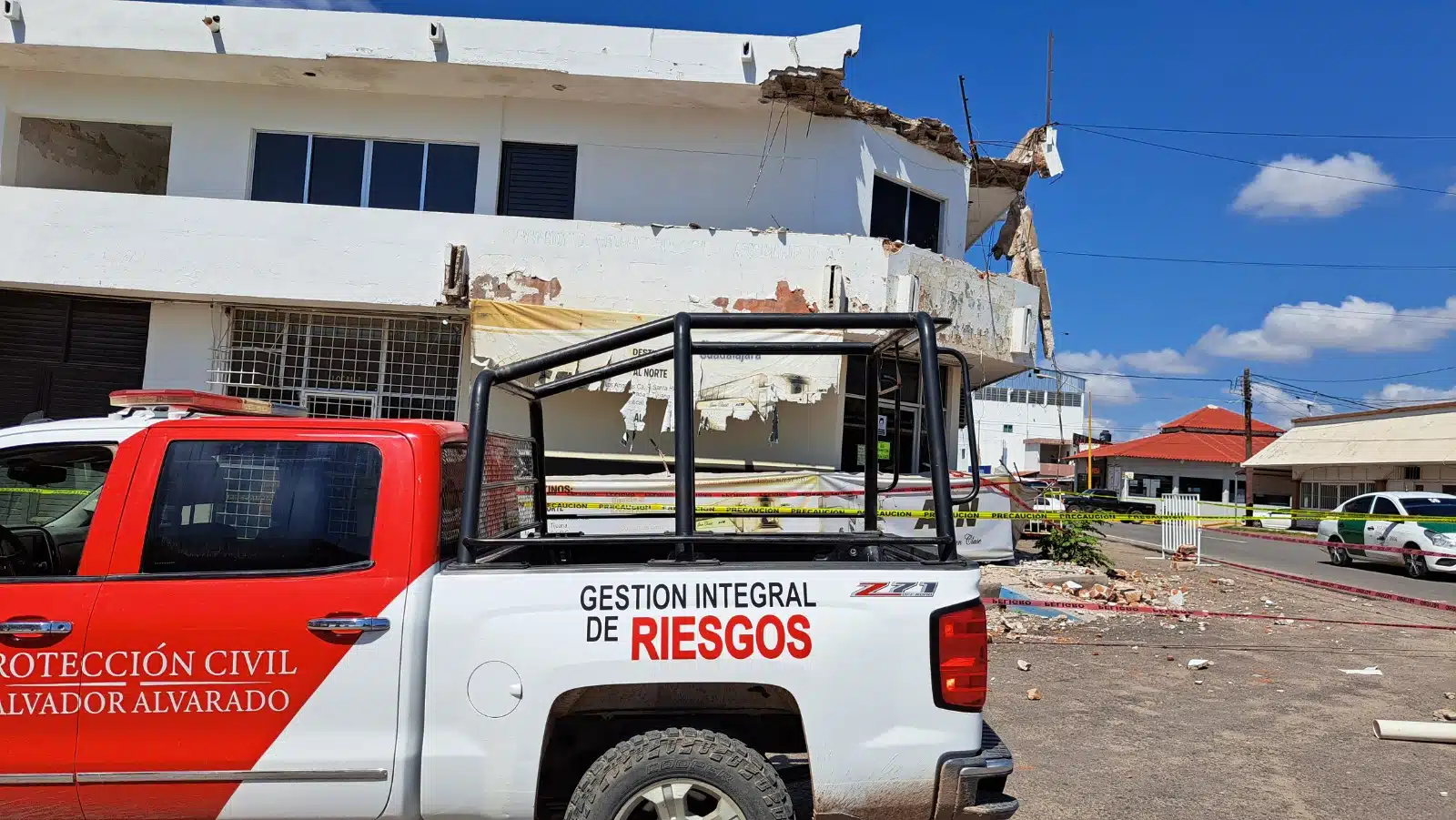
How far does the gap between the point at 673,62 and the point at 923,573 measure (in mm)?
10476

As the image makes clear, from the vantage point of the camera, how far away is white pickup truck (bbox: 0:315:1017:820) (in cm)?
282

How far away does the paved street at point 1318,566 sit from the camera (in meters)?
14.2

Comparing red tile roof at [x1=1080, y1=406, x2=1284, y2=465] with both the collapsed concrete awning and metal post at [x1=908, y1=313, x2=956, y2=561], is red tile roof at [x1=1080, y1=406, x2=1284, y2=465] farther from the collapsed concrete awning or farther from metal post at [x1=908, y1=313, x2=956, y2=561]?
metal post at [x1=908, y1=313, x2=956, y2=561]

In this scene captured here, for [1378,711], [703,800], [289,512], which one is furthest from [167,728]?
[1378,711]

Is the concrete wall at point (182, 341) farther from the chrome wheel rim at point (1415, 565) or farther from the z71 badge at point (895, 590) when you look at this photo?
the chrome wheel rim at point (1415, 565)

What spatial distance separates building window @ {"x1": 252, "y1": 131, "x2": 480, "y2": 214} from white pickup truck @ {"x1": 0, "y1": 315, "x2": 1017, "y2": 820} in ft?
34.1

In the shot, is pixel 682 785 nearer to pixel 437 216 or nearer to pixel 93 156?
pixel 437 216

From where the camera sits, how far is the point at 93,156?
45.8ft

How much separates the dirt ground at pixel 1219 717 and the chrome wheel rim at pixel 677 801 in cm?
196

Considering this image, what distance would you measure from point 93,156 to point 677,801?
15.5 metres

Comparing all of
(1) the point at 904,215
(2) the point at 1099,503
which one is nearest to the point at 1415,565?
(1) the point at 904,215

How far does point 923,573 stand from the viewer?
294 centimetres

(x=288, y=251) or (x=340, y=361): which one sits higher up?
(x=288, y=251)

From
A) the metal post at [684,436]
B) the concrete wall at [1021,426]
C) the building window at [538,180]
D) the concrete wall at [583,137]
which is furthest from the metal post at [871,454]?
the concrete wall at [1021,426]
